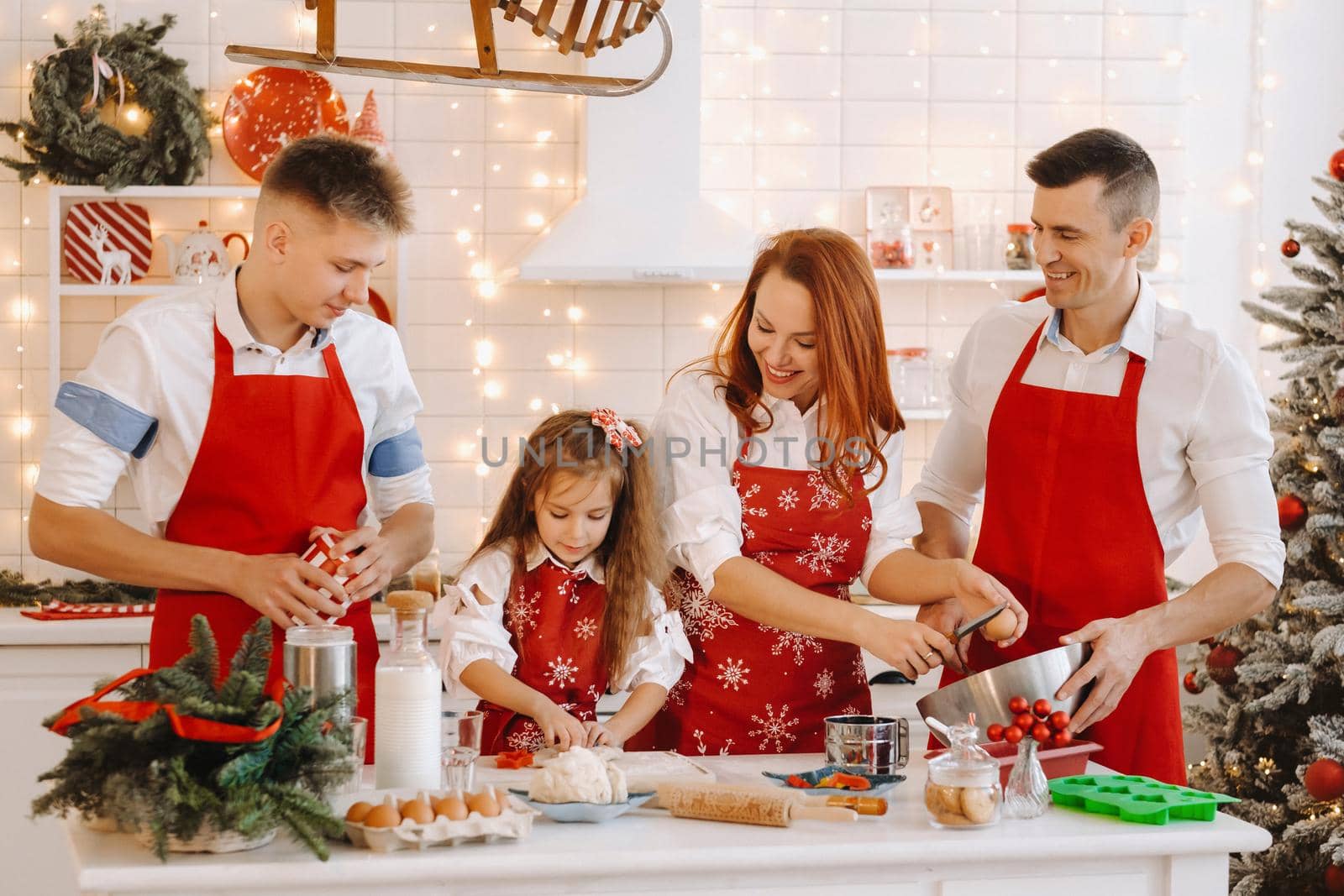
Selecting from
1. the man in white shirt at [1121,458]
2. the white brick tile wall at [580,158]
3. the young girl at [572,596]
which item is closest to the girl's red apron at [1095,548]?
the man in white shirt at [1121,458]

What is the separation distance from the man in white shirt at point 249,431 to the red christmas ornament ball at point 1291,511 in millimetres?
1904

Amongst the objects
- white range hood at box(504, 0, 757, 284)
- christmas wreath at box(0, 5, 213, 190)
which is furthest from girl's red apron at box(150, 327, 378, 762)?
christmas wreath at box(0, 5, 213, 190)

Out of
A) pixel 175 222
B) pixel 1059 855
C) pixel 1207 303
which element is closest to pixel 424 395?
pixel 175 222

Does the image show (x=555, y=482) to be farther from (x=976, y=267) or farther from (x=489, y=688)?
(x=976, y=267)

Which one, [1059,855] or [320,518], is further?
[320,518]

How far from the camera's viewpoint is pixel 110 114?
12.0ft

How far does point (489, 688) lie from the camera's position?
2.06 m

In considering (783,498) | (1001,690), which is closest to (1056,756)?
(1001,690)

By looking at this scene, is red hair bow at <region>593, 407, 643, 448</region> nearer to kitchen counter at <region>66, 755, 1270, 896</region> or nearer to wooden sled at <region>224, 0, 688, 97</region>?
wooden sled at <region>224, 0, 688, 97</region>

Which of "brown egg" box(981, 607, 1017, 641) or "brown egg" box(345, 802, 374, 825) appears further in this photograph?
"brown egg" box(981, 607, 1017, 641)

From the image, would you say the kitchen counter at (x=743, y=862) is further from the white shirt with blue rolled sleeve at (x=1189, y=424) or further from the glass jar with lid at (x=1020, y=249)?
the glass jar with lid at (x=1020, y=249)

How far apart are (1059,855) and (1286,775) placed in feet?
5.93

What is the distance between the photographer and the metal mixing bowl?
1759mm

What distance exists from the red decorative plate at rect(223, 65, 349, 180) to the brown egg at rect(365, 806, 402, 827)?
2623 mm
